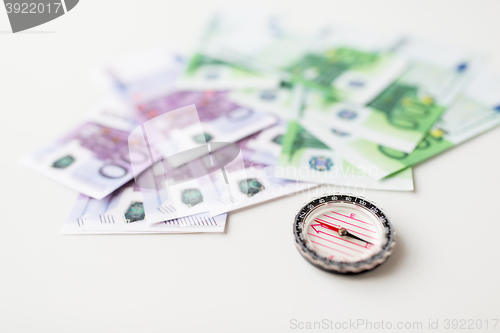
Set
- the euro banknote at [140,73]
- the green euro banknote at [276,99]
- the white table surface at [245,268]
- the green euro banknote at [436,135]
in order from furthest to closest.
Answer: the euro banknote at [140,73], the green euro banknote at [276,99], the green euro banknote at [436,135], the white table surface at [245,268]

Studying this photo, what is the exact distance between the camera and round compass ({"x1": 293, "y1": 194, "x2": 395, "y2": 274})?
1.97 ft

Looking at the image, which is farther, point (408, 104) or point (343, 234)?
point (408, 104)

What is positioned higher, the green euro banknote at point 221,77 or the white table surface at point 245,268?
the green euro banknote at point 221,77

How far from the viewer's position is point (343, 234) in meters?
0.63

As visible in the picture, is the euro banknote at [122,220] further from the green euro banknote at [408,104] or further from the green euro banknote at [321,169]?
the green euro banknote at [408,104]

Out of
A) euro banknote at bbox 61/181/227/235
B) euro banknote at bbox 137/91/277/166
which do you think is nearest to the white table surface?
euro banknote at bbox 61/181/227/235

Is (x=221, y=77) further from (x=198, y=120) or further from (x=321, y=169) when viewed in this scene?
(x=321, y=169)

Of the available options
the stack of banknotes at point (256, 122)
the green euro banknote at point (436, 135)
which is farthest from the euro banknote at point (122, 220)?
the green euro banknote at point (436, 135)

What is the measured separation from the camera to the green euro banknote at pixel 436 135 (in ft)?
2.60

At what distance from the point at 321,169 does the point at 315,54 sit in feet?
1.51

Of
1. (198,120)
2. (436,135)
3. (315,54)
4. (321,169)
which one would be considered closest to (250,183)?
(321,169)

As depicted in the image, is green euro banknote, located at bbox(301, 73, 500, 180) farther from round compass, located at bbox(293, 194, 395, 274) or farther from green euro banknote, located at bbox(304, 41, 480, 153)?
round compass, located at bbox(293, 194, 395, 274)

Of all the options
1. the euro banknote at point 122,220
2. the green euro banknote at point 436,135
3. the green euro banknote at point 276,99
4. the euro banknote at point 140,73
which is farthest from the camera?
the euro banknote at point 140,73

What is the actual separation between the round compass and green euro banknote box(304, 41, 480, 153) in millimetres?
226
